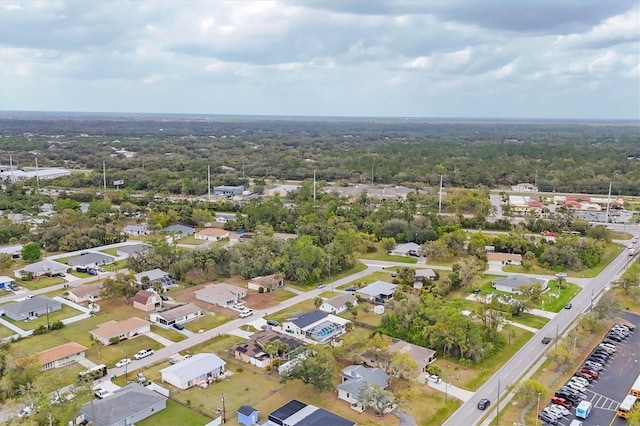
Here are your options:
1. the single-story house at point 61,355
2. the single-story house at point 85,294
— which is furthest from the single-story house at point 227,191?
the single-story house at point 61,355

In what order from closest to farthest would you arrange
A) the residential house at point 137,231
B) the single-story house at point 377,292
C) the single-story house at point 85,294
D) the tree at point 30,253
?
the single-story house at point 85,294, the single-story house at point 377,292, the tree at point 30,253, the residential house at point 137,231

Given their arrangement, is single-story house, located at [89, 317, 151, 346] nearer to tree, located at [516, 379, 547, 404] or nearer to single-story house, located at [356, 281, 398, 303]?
single-story house, located at [356, 281, 398, 303]

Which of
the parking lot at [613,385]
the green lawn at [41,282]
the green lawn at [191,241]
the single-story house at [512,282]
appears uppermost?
the single-story house at [512,282]

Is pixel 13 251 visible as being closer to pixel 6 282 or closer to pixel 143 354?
pixel 6 282

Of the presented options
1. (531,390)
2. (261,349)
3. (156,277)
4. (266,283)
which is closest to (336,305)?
(266,283)

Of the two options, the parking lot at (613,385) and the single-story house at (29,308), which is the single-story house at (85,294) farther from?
the parking lot at (613,385)

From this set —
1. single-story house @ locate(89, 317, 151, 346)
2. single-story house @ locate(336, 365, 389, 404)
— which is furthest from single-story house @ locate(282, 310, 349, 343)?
single-story house @ locate(89, 317, 151, 346)

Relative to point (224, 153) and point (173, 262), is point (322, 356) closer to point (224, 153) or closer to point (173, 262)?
point (173, 262)
